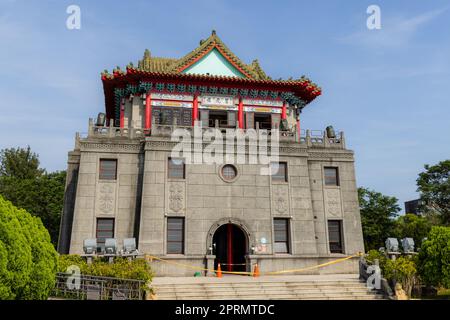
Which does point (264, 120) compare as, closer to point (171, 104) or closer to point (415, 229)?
point (171, 104)

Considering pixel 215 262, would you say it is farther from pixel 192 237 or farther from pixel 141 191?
pixel 141 191

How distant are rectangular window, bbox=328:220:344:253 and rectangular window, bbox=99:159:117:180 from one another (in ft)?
38.3

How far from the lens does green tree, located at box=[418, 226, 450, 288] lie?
46.1 feet

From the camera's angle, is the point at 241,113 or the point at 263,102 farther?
the point at 263,102

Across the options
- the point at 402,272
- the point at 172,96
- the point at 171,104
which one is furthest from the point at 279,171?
the point at 402,272

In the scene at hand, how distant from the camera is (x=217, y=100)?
78.6 feet

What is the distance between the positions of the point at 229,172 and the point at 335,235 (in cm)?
667

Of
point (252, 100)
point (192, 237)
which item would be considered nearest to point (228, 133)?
point (252, 100)

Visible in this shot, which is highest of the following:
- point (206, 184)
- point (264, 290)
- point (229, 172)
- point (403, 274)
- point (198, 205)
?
point (229, 172)

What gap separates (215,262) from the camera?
21.2 metres

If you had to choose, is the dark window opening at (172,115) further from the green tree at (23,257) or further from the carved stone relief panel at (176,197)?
the green tree at (23,257)

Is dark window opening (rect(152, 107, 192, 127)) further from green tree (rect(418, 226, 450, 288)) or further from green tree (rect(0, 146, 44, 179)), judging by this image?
green tree (rect(0, 146, 44, 179))

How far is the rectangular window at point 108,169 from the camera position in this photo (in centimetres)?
2084

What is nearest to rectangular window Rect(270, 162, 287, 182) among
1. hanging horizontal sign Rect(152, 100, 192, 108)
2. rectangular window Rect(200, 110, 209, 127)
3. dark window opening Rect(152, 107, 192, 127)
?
rectangular window Rect(200, 110, 209, 127)
